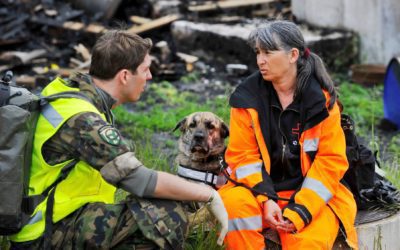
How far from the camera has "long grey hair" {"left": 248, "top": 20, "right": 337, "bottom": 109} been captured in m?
4.47

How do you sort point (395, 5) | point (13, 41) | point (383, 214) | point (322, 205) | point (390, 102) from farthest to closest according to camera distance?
point (13, 41), point (395, 5), point (390, 102), point (383, 214), point (322, 205)

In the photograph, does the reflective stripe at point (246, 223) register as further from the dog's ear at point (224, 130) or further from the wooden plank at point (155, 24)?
the wooden plank at point (155, 24)

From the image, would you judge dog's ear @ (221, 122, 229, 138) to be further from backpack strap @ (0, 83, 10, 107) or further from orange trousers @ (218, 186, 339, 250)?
backpack strap @ (0, 83, 10, 107)

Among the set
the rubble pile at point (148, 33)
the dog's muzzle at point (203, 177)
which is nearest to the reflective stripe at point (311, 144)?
the dog's muzzle at point (203, 177)

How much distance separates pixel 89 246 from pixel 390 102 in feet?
18.5

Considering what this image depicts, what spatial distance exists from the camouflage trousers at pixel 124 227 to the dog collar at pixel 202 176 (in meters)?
1.29

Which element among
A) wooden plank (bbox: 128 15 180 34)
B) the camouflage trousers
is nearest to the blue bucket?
wooden plank (bbox: 128 15 180 34)

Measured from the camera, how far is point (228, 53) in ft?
33.9

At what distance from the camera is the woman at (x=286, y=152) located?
4.34 metres

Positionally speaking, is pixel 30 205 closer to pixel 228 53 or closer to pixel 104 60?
pixel 104 60

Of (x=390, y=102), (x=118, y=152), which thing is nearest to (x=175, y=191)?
(x=118, y=152)

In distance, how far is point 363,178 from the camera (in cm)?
477

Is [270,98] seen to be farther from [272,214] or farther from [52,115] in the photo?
[52,115]

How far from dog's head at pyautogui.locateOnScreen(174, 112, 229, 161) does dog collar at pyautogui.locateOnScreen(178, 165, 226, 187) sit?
0.18 m
